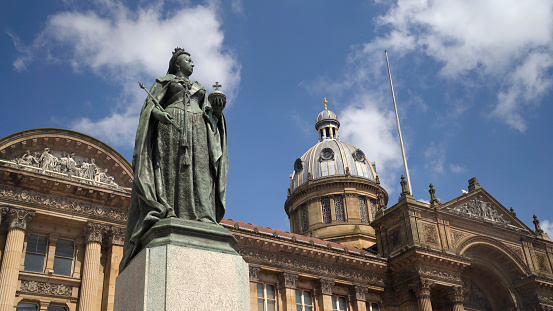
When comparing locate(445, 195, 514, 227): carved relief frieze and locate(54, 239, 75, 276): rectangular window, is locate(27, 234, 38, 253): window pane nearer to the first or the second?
locate(54, 239, 75, 276): rectangular window

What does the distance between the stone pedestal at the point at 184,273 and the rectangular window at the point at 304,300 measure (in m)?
27.0

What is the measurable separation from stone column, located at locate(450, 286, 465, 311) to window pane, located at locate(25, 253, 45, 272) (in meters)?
24.0

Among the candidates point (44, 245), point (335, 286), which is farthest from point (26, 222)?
point (335, 286)

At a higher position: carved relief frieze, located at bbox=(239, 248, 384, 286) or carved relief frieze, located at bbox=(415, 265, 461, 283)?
Answer: carved relief frieze, located at bbox=(239, 248, 384, 286)

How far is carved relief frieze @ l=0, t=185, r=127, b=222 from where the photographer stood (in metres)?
25.8

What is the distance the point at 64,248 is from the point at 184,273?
22912mm

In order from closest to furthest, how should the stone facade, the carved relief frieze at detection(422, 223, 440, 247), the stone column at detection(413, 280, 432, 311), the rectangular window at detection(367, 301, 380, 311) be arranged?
the stone facade
the stone column at detection(413, 280, 432, 311)
the rectangular window at detection(367, 301, 380, 311)
the carved relief frieze at detection(422, 223, 440, 247)

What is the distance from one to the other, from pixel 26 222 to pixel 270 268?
1331cm

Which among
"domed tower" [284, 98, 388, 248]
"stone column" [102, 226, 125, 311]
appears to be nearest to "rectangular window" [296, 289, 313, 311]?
"stone column" [102, 226, 125, 311]

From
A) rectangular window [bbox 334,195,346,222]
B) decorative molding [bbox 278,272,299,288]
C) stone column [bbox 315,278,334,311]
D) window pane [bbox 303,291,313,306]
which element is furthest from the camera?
rectangular window [bbox 334,195,346,222]

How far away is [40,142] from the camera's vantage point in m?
27.7

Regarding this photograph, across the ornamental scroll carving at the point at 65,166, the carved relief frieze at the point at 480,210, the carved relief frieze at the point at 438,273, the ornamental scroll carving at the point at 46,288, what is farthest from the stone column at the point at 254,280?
the carved relief frieze at the point at 480,210

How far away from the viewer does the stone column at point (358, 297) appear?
112 ft

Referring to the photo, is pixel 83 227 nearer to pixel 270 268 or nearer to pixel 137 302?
pixel 270 268
